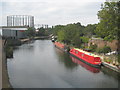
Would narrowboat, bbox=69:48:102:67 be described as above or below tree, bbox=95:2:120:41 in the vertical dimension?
below

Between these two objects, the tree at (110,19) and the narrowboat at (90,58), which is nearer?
the tree at (110,19)

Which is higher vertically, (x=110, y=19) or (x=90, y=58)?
(x=110, y=19)

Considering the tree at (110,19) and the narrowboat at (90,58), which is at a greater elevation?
the tree at (110,19)

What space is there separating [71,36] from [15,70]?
28.0m

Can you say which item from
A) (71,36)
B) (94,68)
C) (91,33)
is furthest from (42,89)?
(91,33)

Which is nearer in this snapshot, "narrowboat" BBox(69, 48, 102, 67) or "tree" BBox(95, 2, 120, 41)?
"tree" BBox(95, 2, 120, 41)

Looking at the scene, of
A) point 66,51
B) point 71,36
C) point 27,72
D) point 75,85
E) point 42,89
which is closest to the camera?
point 42,89

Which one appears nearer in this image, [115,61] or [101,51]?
[115,61]

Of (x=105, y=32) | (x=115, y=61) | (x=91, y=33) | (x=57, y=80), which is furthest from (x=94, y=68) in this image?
(x=91, y=33)

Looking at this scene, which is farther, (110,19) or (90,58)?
(90,58)

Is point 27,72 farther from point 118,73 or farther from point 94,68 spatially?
point 118,73

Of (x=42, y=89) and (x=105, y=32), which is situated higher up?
(x=105, y=32)

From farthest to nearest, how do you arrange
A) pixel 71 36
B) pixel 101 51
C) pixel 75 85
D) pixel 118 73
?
pixel 71 36 → pixel 101 51 → pixel 118 73 → pixel 75 85

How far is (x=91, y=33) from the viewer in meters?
69.2
